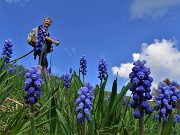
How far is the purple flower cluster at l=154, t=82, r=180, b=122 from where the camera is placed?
369cm

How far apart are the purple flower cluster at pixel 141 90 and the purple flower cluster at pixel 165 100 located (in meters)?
0.42

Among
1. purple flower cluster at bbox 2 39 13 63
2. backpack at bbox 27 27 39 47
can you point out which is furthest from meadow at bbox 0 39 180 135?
backpack at bbox 27 27 39 47

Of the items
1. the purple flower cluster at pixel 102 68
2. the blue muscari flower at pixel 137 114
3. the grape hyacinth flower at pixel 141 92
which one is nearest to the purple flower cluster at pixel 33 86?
the grape hyacinth flower at pixel 141 92

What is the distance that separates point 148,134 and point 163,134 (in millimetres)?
2253

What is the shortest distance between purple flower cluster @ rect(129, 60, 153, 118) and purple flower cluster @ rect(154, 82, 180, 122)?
424 millimetres

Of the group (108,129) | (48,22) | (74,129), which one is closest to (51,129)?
(74,129)

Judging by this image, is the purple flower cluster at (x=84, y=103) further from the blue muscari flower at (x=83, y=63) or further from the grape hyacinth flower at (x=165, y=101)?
the blue muscari flower at (x=83, y=63)

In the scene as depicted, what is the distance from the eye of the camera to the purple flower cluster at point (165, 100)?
12.1 ft

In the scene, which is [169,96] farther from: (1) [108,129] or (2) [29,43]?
(2) [29,43]

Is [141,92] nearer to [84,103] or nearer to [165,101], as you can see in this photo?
[165,101]

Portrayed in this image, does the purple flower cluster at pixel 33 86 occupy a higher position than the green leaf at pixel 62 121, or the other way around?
the purple flower cluster at pixel 33 86

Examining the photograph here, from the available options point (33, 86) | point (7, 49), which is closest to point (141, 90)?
point (33, 86)

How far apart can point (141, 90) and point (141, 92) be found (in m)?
0.04

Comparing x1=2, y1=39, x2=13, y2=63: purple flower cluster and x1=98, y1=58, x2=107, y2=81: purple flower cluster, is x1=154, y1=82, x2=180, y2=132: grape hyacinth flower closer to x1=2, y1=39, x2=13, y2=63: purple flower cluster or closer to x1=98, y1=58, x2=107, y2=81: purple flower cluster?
x1=98, y1=58, x2=107, y2=81: purple flower cluster
